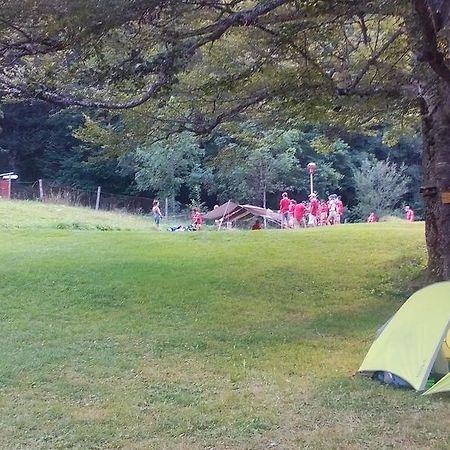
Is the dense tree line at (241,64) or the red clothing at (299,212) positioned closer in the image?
the dense tree line at (241,64)

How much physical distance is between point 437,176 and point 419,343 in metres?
4.75

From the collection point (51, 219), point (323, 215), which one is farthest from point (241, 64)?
point (323, 215)

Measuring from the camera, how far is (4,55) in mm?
7688

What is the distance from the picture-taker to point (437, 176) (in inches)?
399

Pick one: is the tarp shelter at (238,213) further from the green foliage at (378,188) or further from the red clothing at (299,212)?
the green foliage at (378,188)

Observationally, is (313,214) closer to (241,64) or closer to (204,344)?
(241,64)

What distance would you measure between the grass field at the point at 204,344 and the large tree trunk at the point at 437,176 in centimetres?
82

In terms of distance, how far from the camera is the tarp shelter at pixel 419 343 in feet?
19.0

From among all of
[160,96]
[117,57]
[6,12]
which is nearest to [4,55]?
[6,12]

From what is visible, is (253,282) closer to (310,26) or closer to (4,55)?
(310,26)

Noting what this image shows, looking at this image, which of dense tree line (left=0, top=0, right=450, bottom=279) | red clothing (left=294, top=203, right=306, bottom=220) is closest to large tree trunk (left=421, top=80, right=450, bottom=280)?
dense tree line (left=0, top=0, right=450, bottom=279)

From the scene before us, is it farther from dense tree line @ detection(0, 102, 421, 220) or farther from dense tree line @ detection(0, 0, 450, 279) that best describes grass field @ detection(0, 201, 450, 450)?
dense tree line @ detection(0, 102, 421, 220)

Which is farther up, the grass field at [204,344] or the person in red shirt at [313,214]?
the person in red shirt at [313,214]

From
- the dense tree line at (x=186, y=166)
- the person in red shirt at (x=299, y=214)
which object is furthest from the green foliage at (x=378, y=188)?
the person in red shirt at (x=299, y=214)
